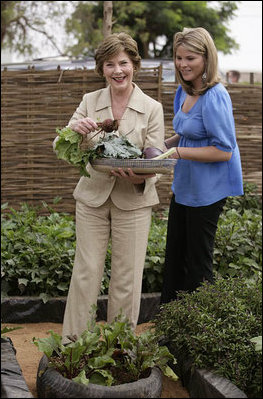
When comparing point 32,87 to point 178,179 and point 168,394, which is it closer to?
point 178,179

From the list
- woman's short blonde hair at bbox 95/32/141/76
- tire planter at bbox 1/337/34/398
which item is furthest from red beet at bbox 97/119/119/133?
tire planter at bbox 1/337/34/398

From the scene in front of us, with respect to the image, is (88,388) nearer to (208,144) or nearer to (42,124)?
(208,144)

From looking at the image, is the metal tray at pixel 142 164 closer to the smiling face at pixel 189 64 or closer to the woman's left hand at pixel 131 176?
the woman's left hand at pixel 131 176

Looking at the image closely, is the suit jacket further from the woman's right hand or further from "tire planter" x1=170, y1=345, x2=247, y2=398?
"tire planter" x1=170, y1=345, x2=247, y2=398

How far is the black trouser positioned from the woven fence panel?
11.3ft

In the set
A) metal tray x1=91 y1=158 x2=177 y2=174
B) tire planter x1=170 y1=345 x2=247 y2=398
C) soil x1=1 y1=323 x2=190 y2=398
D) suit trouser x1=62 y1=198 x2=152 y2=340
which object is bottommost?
soil x1=1 y1=323 x2=190 y2=398

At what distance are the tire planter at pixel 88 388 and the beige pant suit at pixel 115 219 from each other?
749 mm

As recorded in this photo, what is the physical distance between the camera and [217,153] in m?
3.78

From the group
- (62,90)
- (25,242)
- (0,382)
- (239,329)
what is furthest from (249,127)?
(0,382)

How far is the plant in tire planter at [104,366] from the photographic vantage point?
2.91m

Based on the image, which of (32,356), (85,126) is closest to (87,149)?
(85,126)

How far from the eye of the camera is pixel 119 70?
3.57m

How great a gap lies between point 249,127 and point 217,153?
18.7 feet

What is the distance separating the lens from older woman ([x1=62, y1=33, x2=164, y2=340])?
3.72 m
